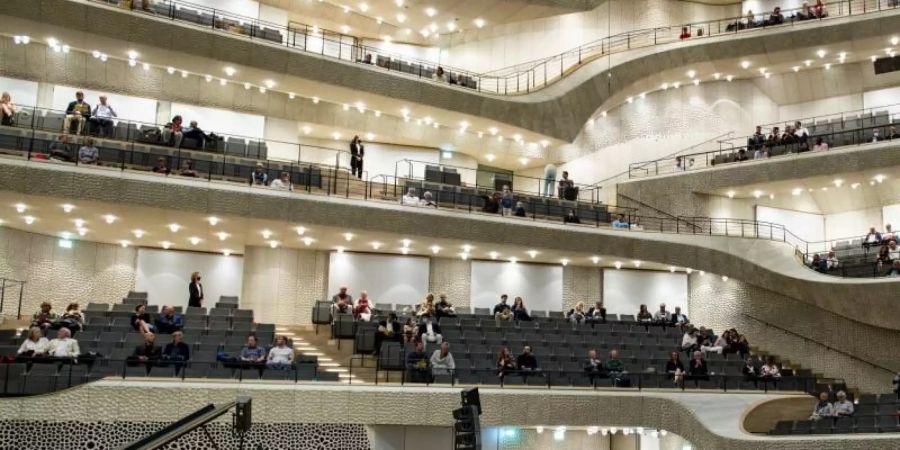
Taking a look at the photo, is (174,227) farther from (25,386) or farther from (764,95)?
(764,95)

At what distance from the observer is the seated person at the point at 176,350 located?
12.7 m

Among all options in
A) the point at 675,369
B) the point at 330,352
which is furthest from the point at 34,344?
the point at 675,369

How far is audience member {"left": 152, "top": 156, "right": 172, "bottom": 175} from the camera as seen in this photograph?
16.0 meters

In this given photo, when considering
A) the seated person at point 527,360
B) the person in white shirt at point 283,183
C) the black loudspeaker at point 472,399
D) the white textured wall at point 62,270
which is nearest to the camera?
the black loudspeaker at point 472,399

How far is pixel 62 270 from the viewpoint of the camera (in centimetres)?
1872

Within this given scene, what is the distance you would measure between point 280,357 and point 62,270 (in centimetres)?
833

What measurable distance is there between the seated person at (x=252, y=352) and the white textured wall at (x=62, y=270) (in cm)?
743

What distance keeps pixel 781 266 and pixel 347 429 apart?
12.6 meters

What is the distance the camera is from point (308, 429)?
13016 mm

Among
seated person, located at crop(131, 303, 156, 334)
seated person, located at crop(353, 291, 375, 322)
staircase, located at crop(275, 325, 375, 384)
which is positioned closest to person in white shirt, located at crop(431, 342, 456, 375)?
staircase, located at crop(275, 325, 375, 384)

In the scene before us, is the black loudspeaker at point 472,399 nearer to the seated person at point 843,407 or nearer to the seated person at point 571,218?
the seated person at point 843,407

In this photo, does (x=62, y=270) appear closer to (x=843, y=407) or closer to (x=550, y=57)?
(x=550, y=57)

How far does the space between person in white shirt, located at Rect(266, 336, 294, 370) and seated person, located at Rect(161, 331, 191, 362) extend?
4.24 feet

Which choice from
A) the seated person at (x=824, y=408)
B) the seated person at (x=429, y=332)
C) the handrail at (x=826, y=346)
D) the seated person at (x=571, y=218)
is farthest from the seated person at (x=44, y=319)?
the handrail at (x=826, y=346)
